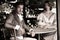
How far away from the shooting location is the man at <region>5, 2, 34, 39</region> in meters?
2.05

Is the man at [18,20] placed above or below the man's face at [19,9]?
below

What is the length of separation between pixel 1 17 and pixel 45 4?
1.58 feet

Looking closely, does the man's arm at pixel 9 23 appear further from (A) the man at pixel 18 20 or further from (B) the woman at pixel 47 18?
(B) the woman at pixel 47 18

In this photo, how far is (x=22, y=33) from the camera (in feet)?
6.79

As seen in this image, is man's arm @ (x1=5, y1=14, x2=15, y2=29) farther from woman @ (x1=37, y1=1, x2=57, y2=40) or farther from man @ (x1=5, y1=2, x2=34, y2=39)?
woman @ (x1=37, y1=1, x2=57, y2=40)

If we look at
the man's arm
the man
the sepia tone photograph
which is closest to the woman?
the sepia tone photograph

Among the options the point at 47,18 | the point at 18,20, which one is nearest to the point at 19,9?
the point at 18,20

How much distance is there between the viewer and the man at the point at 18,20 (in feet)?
6.73

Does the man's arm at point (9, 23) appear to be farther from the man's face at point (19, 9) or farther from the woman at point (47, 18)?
the woman at point (47, 18)

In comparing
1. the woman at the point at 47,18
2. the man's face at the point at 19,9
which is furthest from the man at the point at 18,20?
the woman at the point at 47,18

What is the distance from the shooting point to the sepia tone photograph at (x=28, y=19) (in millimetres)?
2049

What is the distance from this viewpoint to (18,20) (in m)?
2.08

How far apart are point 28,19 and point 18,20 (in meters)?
0.11

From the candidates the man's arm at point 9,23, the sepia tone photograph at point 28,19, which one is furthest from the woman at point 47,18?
the man's arm at point 9,23
